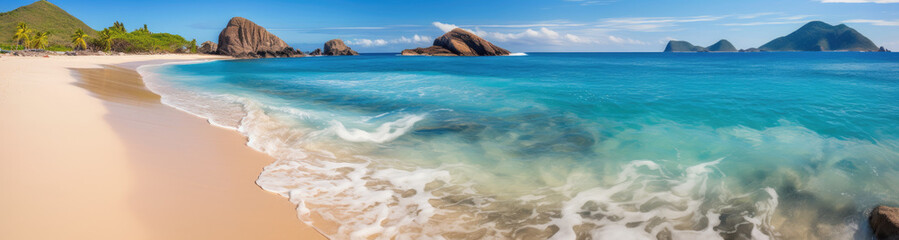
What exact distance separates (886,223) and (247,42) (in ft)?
436

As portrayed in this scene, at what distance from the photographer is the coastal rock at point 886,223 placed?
4102 millimetres

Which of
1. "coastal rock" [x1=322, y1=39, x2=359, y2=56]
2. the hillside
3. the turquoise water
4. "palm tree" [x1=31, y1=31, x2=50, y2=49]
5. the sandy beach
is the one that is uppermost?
the hillside

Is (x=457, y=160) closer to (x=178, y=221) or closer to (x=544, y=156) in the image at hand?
(x=544, y=156)

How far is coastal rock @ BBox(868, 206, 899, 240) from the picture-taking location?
4102 millimetres

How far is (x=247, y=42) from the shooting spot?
116 m

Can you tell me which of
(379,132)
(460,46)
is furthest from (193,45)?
(379,132)

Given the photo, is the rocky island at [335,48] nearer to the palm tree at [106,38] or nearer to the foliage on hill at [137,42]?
the foliage on hill at [137,42]

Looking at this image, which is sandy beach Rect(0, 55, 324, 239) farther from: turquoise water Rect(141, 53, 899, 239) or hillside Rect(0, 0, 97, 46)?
hillside Rect(0, 0, 97, 46)

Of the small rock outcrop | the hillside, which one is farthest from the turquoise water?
the hillside

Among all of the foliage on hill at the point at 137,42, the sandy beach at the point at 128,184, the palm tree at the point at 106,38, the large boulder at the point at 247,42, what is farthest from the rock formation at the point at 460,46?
the sandy beach at the point at 128,184

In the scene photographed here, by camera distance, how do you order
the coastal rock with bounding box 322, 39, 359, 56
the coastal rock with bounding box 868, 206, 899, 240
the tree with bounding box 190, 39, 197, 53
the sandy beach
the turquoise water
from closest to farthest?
the sandy beach < the coastal rock with bounding box 868, 206, 899, 240 < the turquoise water < the tree with bounding box 190, 39, 197, 53 < the coastal rock with bounding box 322, 39, 359, 56

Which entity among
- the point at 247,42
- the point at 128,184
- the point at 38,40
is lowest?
the point at 128,184

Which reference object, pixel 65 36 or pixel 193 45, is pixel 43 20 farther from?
pixel 193 45

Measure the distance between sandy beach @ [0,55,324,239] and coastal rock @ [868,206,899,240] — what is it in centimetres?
629
